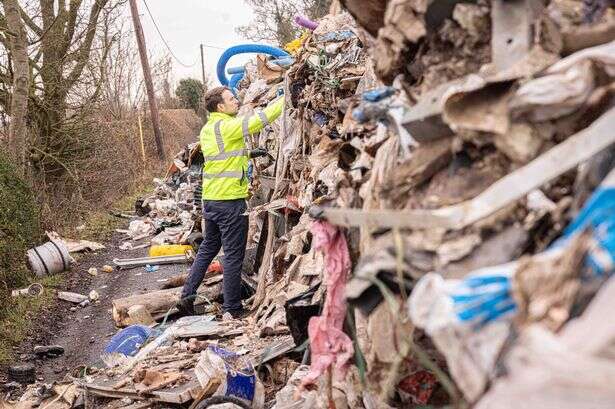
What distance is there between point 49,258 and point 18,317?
7.50ft

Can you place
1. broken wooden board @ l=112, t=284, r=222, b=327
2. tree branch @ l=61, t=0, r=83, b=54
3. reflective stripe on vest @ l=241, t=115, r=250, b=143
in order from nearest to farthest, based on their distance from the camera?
reflective stripe on vest @ l=241, t=115, r=250, b=143, broken wooden board @ l=112, t=284, r=222, b=327, tree branch @ l=61, t=0, r=83, b=54

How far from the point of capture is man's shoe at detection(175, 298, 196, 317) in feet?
21.7

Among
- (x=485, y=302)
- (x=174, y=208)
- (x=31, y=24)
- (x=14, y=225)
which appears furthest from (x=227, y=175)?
(x=31, y=24)

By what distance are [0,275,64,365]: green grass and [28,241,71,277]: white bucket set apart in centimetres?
40

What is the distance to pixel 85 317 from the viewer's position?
25.1ft

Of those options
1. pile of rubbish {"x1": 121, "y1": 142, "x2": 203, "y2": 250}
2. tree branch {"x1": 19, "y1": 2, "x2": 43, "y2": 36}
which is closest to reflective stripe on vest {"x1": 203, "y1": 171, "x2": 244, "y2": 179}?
pile of rubbish {"x1": 121, "y1": 142, "x2": 203, "y2": 250}

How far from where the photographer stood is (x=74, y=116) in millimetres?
12766

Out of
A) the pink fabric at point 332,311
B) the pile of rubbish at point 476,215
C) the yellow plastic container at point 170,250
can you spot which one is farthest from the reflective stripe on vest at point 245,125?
the yellow plastic container at point 170,250

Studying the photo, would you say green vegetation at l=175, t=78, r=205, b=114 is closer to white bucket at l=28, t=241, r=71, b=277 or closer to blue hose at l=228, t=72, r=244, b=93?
blue hose at l=228, t=72, r=244, b=93

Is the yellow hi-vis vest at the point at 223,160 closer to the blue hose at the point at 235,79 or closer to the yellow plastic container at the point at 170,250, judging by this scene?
the yellow plastic container at the point at 170,250

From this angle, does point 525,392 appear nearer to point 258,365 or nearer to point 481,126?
point 481,126

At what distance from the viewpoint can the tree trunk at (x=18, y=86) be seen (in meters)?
9.58

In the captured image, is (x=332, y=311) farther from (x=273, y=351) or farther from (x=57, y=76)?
(x=57, y=76)

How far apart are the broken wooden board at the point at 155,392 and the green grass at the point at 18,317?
185 cm
